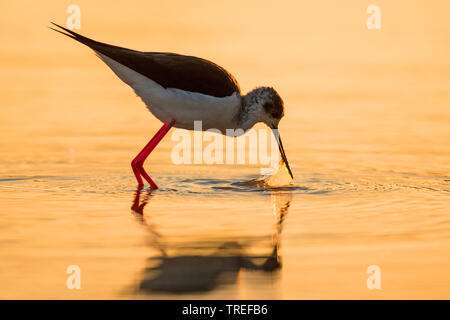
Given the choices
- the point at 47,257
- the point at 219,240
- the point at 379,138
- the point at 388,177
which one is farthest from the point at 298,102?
the point at 47,257

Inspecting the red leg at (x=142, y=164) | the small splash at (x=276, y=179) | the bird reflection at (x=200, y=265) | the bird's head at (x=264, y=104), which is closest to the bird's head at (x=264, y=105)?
the bird's head at (x=264, y=104)

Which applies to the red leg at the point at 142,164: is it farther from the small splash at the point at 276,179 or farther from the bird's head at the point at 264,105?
the small splash at the point at 276,179

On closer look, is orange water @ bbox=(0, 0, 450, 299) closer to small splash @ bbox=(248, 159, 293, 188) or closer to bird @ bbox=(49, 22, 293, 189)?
small splash @ bbox=(248, 159, 293, 188)

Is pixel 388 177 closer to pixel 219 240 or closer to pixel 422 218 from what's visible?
pixel 422 218

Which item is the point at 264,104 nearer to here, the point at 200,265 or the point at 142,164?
the point at 142,164

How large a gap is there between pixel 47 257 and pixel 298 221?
6.90ft

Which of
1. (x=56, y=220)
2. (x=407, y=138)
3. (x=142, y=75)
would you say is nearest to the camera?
(x=56, y=220)

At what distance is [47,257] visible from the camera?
591 cm

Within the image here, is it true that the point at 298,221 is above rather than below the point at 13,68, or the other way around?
below

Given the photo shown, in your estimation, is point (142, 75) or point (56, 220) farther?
point (142, 75)

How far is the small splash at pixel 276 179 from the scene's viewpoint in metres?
8.49

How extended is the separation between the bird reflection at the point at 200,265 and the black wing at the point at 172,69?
2223mm

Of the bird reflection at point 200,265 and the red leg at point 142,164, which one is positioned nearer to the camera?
the bird reflection at point 200,265

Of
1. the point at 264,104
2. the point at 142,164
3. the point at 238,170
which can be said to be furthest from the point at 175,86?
the point at 238,170
